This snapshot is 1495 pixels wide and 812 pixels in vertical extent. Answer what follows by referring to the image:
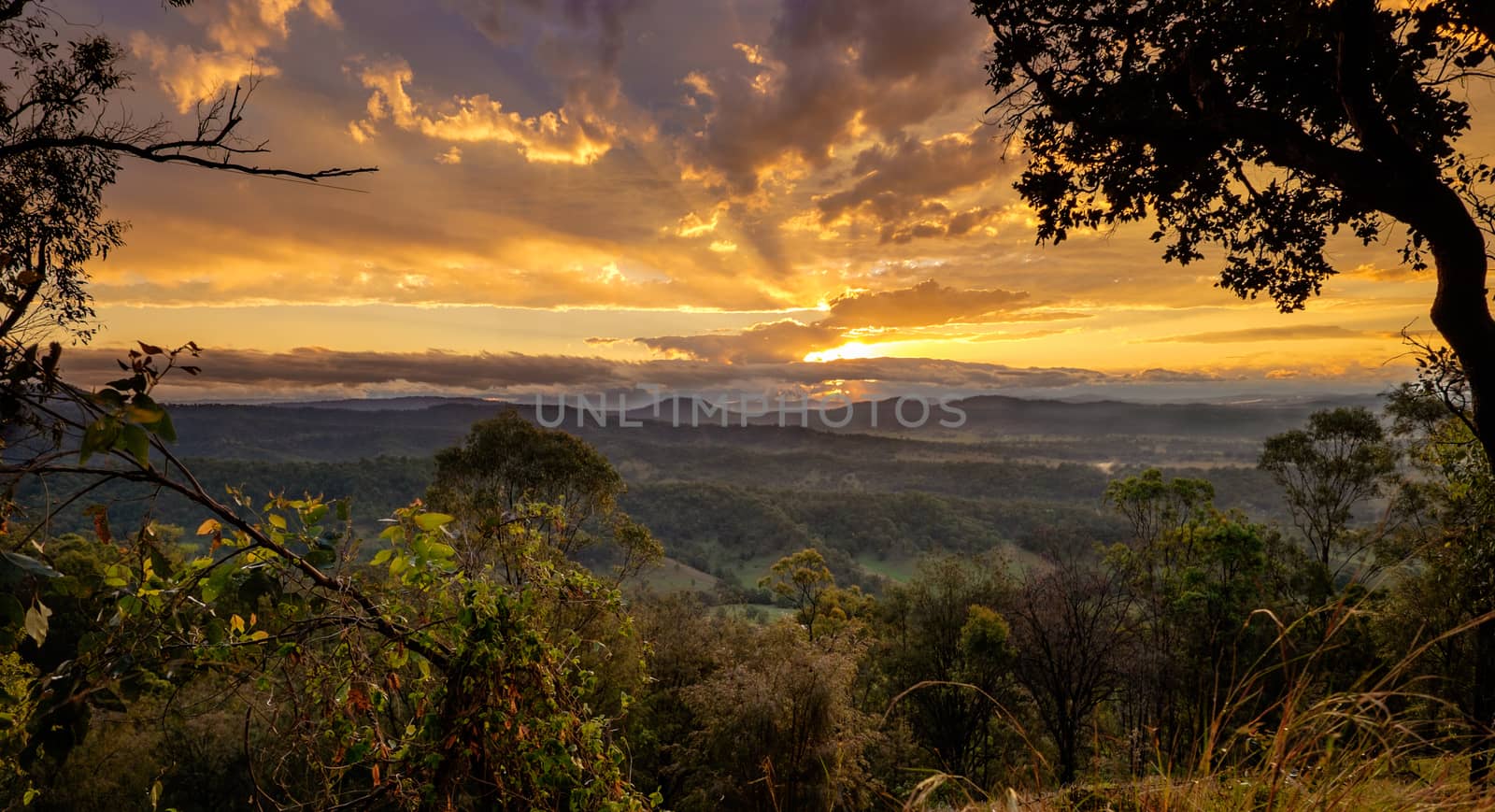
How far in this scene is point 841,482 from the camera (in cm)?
15650

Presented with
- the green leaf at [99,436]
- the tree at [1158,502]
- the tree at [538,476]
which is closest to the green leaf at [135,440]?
the green leaf at [99,436]

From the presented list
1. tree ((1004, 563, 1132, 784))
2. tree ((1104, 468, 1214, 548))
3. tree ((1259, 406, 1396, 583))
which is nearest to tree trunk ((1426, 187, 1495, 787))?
tree ((1004, 563, 1132, 784))

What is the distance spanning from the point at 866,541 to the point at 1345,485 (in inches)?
2503

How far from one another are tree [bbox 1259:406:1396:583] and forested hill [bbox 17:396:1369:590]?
829 cm

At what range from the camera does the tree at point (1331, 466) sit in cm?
2223

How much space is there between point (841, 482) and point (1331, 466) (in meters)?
134

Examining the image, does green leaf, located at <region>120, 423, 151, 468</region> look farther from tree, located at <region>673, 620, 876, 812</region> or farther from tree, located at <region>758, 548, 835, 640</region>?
tree, located at <region>758, 548, 835, 640</region>

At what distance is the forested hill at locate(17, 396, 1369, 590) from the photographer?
7219cm

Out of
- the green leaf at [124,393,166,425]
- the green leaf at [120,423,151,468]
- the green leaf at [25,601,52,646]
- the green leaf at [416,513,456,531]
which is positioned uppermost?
the green leaf at [124,393,166,425]

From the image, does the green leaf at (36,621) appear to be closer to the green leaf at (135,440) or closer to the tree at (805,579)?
the green leaf at (135,440)

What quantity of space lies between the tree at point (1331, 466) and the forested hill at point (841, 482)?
829 cm

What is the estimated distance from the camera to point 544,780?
6.45 feet

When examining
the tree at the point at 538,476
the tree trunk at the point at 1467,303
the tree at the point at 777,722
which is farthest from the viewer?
the tree at the point at 538,476

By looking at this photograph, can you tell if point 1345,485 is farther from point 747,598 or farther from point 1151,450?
point 1151,450
